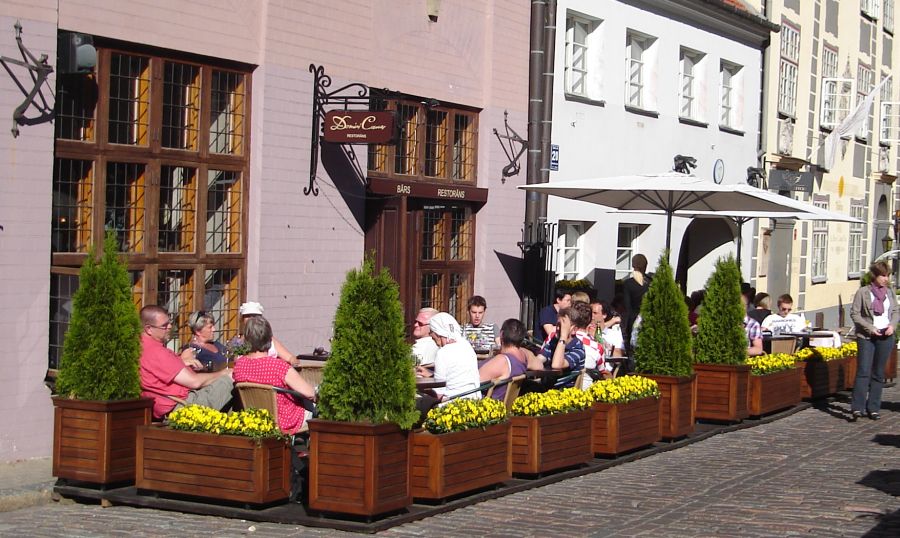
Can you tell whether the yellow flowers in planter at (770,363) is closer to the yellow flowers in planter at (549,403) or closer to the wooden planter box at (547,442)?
the yellow flowers in planter at (549,403)

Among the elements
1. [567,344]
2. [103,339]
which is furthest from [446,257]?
[103,339]

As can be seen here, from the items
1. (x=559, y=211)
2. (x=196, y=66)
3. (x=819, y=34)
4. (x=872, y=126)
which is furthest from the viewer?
(x=872, y=126)

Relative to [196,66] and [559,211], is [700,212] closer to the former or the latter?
[559,211]

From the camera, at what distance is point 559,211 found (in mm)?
19281

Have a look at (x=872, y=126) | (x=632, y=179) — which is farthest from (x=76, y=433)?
(x=872, y=126)

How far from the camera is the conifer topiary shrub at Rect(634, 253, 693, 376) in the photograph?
13.0 m

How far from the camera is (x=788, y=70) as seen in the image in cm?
2862

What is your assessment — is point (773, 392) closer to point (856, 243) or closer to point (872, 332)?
point (872, 332)

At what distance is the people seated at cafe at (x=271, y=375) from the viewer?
378 inches

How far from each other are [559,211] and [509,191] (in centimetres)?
145

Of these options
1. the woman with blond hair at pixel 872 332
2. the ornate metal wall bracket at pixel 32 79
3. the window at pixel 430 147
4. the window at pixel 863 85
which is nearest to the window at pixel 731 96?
the window at pixel 863 85

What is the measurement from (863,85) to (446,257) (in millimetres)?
21084

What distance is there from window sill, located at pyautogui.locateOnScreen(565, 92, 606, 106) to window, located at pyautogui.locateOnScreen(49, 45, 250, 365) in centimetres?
706

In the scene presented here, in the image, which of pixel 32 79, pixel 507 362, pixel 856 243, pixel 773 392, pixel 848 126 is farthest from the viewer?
pixel 856 243
